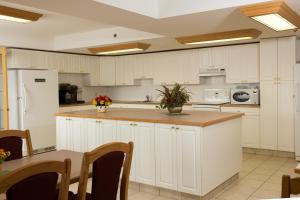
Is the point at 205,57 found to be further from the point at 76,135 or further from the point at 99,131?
the point at 76,135

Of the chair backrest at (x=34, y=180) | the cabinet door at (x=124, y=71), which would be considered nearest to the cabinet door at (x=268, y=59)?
the cabinet door at (x=124, y=71)

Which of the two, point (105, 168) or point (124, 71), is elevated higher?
point (124, 71)

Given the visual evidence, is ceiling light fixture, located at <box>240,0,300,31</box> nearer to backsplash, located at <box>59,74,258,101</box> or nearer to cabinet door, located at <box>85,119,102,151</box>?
cabinet door, located at <box>85,119,102,151</box>

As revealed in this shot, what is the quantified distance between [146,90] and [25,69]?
3.17 m

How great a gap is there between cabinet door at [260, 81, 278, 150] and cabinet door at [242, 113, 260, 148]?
0.10 meters

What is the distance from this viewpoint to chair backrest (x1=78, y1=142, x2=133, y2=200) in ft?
6.54

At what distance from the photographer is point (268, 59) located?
225 inches

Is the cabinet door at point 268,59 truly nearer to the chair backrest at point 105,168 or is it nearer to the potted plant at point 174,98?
the potted plant at point 174,98

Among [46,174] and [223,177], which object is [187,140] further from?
[46,174]

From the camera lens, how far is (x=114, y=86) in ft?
28.9

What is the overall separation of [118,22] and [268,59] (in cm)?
313

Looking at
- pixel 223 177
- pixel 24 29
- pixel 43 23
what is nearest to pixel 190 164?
pixel 223 177

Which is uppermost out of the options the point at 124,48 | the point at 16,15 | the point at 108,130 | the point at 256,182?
the point at 16,15

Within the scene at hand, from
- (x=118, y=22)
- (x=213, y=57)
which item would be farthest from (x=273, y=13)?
(x=213, y=57)
